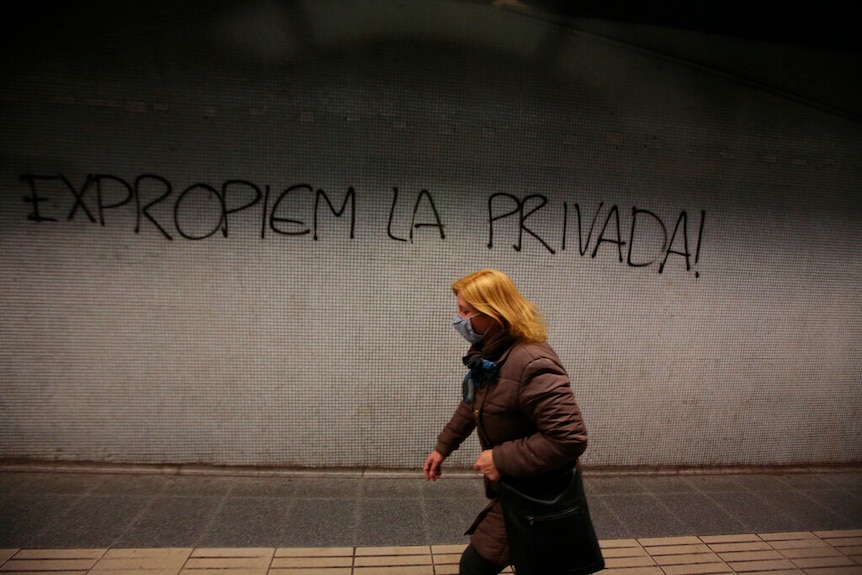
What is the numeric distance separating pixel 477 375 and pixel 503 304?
0.32 metres

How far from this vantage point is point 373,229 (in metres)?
3.63

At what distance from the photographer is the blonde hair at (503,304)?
192cm

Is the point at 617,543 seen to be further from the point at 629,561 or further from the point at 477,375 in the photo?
the point at 477,375

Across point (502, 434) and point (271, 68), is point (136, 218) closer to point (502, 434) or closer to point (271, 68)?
point (271, 68)

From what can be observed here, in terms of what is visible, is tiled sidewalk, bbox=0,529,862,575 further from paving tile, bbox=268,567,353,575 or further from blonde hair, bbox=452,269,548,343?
blonde hair, bbox=452,269,548,343

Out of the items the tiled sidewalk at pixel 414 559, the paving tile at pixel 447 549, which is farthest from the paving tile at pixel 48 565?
the paving tile at pixel 447 549

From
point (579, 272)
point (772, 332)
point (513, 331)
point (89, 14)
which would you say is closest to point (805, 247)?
point (772, 332)

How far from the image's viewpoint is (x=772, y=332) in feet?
13.5

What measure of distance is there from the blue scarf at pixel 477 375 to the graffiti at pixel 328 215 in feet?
6.17

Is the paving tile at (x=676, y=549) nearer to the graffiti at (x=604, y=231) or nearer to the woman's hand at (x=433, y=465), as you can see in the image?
the woman's hand at (x=433, y=465)

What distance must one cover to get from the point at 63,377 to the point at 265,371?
4.96 feet

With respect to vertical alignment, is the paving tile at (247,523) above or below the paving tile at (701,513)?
above

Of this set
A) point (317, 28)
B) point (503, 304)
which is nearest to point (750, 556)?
point (503, 304)

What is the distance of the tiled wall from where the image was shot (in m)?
3.41
